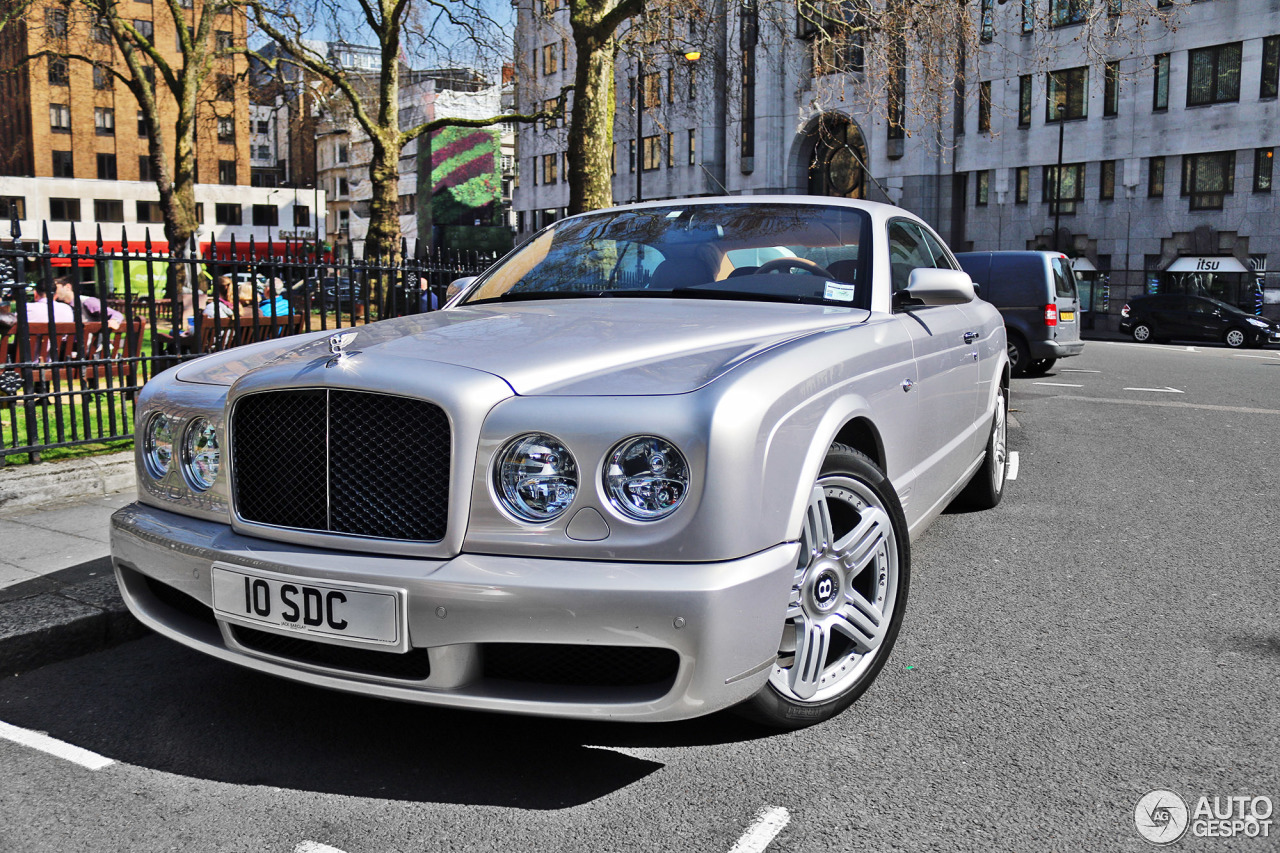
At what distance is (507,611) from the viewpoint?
2.51m

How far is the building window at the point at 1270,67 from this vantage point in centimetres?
3819

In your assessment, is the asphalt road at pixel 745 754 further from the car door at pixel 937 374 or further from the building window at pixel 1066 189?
the building window at pixel 1066 189

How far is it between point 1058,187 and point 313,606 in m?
45.6

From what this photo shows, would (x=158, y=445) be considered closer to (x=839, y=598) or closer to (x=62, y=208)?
(x=839, y=598)

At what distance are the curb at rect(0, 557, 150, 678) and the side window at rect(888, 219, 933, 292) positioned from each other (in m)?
3.04

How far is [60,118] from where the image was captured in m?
67.3

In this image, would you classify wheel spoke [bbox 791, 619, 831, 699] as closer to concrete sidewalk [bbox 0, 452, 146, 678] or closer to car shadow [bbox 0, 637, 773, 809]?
car shadow [bbox 0, 637, 773, 809]

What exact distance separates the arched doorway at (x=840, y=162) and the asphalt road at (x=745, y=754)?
4730 centimetres

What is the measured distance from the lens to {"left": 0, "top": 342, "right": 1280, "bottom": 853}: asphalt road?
102 inches

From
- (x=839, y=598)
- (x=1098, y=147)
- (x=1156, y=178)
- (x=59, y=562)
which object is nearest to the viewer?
(x=839, y=598)

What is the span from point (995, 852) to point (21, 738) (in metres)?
2.68

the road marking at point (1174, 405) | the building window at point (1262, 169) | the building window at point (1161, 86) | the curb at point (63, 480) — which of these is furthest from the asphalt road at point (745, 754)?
the building window at point (1161, 86)

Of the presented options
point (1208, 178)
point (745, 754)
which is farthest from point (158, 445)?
point (1208, 178)

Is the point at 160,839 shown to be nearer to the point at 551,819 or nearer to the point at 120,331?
the point at 551,819
